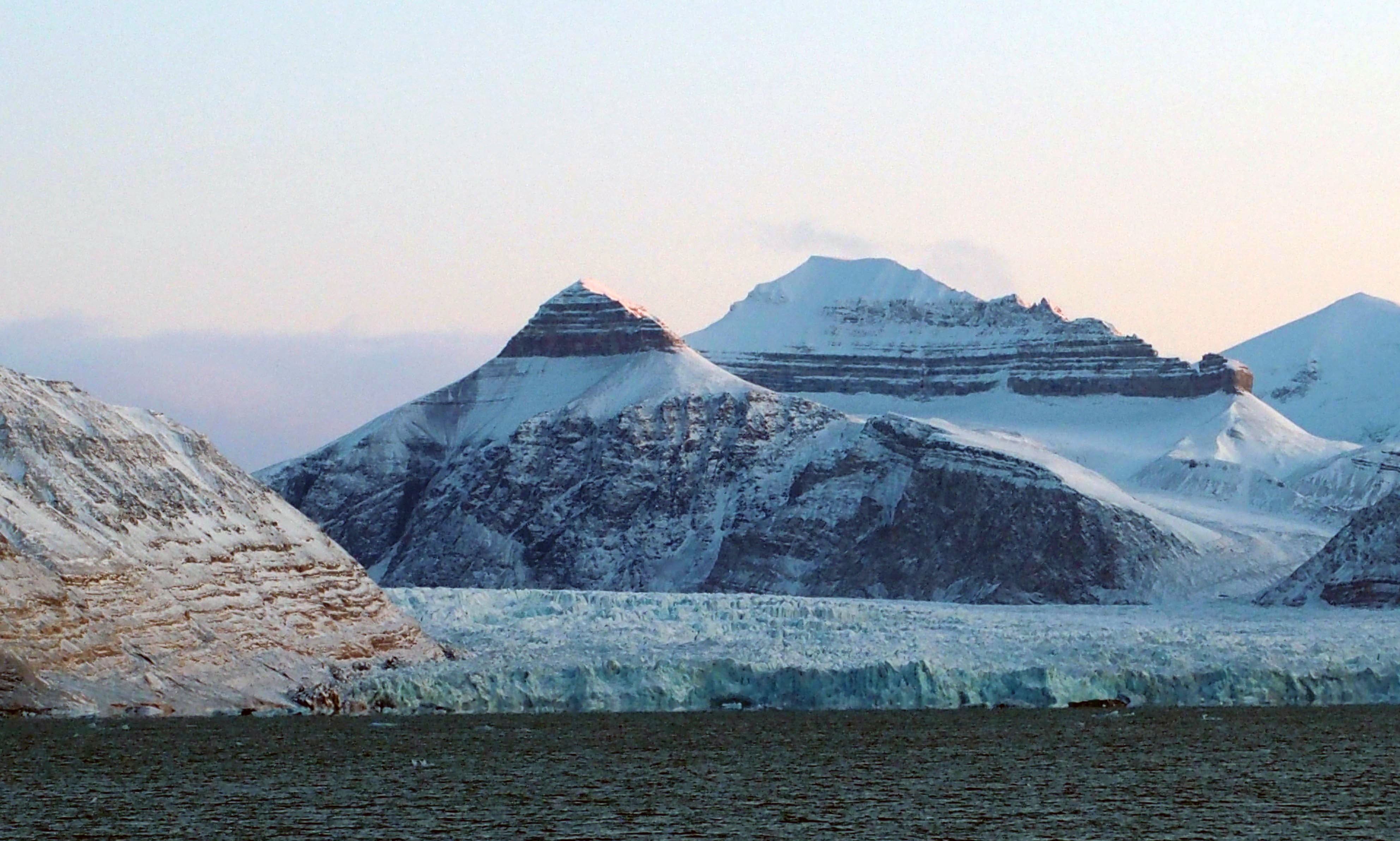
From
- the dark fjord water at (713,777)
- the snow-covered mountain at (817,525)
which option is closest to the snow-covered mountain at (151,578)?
the dark fjord water at (713,777)

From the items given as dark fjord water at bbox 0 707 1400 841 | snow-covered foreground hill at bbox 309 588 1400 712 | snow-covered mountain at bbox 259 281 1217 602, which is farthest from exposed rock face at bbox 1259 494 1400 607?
dark fjord water at bbox 0 707 1400 841

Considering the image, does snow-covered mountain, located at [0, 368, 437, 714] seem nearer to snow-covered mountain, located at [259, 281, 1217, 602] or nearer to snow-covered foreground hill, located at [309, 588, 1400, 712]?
snow-covered foreground hill, located at [309, 588, 1400, 712]

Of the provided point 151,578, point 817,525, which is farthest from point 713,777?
point 817,525

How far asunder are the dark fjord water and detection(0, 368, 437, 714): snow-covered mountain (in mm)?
1582

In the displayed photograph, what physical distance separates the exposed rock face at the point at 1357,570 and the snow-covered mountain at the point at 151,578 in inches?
2326

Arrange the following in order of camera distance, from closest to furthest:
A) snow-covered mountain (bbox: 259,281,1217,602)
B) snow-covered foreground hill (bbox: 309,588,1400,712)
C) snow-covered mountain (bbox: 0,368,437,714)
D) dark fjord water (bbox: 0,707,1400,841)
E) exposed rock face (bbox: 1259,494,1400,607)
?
dark fjord water (bbox: 0,707,1400,841) < snow-covered mountain (bbox: 0,368,437,714) < snow-covered foreground hill (bbox: 309,588,1400,712) < exposed rock face (bbox: 1259,494,1400,607) < snow-covered mountain (bbox: 259,281,1217,602)

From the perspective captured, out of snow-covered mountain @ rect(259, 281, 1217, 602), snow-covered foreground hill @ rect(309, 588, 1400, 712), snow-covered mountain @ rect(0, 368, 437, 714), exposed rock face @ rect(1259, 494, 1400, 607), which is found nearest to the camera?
snow-covered mountain @ rect(0, 368, 437, 714)

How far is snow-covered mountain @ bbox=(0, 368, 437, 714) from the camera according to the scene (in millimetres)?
68875

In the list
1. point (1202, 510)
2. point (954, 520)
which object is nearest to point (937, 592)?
point (954, 520)

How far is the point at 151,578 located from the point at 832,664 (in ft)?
83.0

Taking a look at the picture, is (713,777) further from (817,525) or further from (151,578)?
(817,525)

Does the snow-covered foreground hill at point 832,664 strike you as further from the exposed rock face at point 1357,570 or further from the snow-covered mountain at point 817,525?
the snow-covered mountain at point 817,525

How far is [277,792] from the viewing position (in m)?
54.1

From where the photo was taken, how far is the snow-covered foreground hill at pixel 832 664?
79750 millimetres
